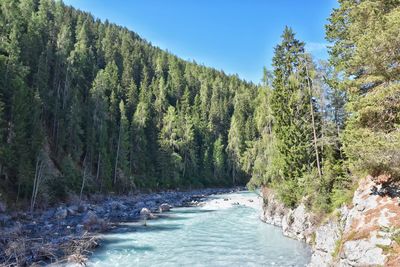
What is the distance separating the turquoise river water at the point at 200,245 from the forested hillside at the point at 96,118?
44.6 ft

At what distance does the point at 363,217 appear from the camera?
41.4ft

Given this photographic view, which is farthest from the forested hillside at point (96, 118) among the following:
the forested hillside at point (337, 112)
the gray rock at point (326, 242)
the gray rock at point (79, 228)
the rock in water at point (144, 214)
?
the gray rock at point (326, 242)

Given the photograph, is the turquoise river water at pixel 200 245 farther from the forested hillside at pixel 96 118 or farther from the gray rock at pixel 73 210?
the forested hillside at pixel 96 118

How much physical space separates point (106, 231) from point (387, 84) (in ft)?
68.8

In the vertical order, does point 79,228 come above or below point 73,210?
below

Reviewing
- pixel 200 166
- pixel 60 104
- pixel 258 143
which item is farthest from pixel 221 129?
pixel 258 143

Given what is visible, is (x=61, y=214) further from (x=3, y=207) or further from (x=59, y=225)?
(x=3, y=207)

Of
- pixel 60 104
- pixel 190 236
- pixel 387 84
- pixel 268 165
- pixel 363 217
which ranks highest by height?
pixel 60 104

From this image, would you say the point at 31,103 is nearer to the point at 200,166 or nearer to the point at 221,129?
the point at 200,166

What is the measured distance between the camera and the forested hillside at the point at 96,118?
3359 cm

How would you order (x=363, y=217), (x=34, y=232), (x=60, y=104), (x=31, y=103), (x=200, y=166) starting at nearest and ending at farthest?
(x=363, y=217) → (x=34, y=232) → (x=31, y=103) → (x=60, y=104) → (x=200, y=166)

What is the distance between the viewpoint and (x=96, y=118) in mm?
51219

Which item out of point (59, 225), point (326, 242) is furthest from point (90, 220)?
point (326, 242)

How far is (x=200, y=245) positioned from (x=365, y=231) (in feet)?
39.0
